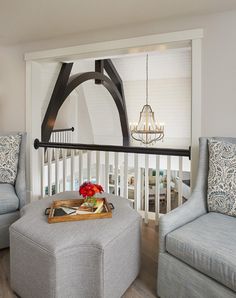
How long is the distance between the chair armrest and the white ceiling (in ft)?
4.96

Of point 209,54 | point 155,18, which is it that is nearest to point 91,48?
point 155,18

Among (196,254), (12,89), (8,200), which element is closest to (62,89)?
(12,89)

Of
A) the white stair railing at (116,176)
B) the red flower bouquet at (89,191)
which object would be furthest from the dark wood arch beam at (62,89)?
the red flower bouquet at (89,191)

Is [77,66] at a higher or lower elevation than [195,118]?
higher

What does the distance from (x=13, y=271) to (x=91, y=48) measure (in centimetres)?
214

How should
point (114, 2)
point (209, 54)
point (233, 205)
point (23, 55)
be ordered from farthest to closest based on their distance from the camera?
point (23, 55) < point (209, 54) < point (114, 2) < point (233, 205)

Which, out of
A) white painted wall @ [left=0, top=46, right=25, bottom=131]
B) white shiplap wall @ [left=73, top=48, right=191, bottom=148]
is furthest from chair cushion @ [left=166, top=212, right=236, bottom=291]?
white shiplap wall @ [left=73, top=48, right=191, bottom=148]

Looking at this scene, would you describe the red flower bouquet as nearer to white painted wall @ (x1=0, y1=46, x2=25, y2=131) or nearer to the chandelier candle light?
white painted wall @ (x1=0, y1=46, x2=25, y2=131)

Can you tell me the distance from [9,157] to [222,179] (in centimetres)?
205

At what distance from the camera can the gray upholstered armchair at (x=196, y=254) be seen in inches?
49.1

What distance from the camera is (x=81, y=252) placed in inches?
54.6

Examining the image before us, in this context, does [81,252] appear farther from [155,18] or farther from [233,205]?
[155,18]

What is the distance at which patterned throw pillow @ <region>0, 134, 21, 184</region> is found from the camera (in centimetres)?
256

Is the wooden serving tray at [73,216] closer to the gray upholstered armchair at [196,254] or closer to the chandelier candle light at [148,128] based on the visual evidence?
the gray upholstered armchair at [196,254]
